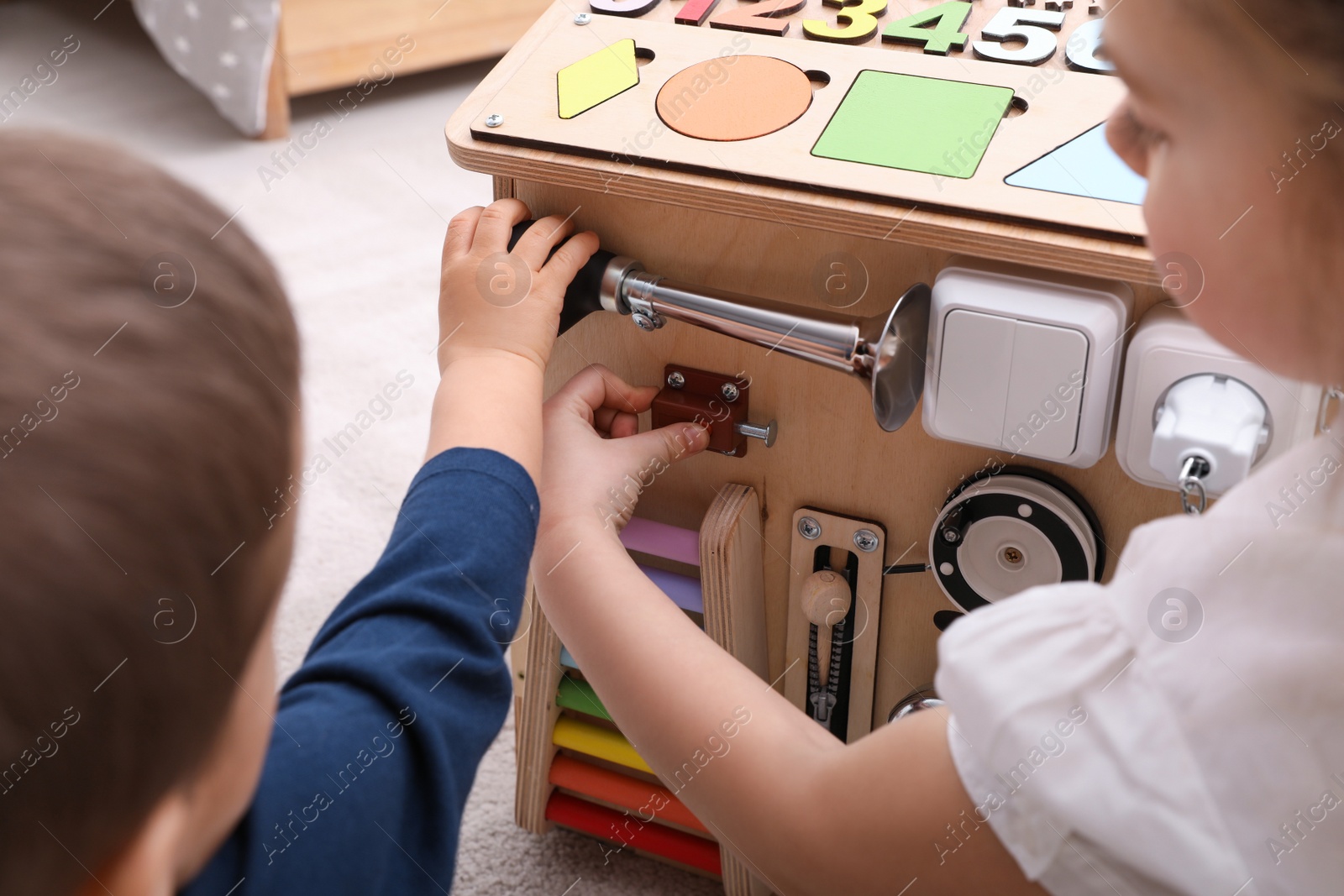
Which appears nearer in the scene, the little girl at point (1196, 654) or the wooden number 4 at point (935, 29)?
the little girl at point (1196, 654)

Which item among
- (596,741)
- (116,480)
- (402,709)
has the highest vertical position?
(116,480)

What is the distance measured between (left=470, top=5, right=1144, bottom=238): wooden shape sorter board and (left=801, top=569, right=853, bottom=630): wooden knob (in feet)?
0.82

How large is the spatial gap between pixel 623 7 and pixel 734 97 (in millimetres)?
135

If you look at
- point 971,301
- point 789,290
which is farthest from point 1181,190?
point 789,290

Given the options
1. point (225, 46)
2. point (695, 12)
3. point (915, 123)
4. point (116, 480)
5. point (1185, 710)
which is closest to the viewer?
point (116, 480)

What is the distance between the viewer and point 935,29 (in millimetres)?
665

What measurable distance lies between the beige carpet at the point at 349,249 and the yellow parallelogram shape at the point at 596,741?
0.51 ft

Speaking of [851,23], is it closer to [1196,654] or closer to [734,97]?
[734,97]

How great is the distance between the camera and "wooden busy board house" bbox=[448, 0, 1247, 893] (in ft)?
1.80

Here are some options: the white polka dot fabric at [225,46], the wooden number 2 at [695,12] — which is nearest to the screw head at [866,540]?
the wooden number 2 at [695,12]

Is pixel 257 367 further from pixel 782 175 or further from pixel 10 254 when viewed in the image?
pixel 782 175

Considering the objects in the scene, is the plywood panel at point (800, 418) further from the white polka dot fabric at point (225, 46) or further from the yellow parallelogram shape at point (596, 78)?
the white polka dot fabric at point (225, 46)

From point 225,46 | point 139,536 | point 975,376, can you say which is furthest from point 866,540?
point 225,46

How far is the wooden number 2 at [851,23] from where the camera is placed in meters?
0.67
